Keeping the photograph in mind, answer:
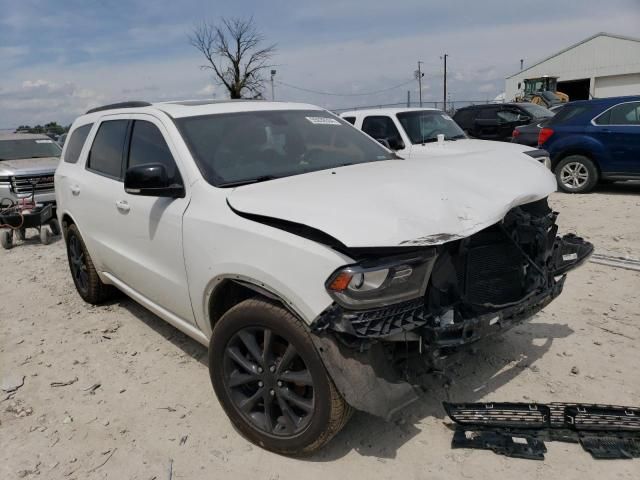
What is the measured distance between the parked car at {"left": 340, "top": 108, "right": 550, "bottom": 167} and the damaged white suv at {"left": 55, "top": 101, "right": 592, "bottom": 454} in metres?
4.67

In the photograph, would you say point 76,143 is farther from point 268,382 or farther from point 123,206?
point 268,382

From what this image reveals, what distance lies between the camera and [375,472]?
8.69 ft

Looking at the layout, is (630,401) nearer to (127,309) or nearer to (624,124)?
(127,309)

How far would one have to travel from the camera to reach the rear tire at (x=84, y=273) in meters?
4.97

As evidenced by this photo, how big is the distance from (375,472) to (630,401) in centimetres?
167

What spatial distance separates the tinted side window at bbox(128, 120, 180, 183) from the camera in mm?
3342

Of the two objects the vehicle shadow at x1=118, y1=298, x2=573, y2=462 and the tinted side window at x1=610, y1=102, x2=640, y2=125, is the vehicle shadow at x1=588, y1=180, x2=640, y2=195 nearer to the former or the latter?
the tinted side window at x1=610, y1=102, x2=640, y2=125

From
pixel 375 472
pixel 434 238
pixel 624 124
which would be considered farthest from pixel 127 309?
pixel 624 124

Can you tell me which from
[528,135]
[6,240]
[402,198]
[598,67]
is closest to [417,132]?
[528,135]

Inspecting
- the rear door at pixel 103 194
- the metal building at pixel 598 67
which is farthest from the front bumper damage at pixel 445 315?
the metal building at pixel 598 67

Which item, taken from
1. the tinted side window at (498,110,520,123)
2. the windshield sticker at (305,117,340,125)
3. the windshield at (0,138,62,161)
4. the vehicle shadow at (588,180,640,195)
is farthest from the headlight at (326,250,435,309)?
the tinted side window at (498,110,520,123)

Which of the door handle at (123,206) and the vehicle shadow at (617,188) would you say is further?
the vehicle shadow at (617,188)

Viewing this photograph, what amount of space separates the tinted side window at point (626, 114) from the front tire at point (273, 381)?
29.3 ft

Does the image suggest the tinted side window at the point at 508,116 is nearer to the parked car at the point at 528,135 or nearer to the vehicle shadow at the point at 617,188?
the parked car at the point at 528,135
